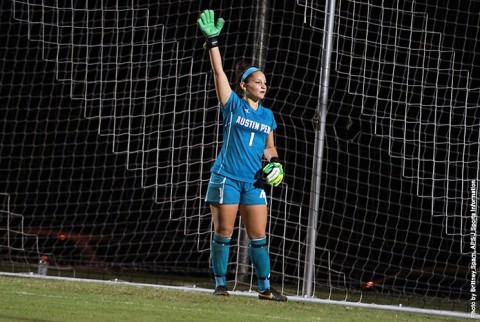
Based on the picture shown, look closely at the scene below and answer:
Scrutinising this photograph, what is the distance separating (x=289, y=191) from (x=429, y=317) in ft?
14.3

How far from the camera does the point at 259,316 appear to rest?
6.44 meters

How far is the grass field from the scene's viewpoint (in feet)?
20.2

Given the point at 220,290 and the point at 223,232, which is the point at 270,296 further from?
the point at 223,232

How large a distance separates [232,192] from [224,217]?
20cm

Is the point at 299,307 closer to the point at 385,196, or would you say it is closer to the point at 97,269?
the point at 385,196

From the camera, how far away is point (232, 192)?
722cm

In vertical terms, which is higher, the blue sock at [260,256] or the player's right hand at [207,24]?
the player's right hand at [207,24]

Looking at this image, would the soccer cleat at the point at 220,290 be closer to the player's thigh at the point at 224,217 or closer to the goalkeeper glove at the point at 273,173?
the player's thigh at the point at 224,217

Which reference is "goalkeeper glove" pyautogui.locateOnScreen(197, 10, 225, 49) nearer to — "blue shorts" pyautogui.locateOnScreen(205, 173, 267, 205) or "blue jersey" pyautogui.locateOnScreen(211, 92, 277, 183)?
"blue jersey" pyautogui.locateOnScreen(211, 92, 277, 183)

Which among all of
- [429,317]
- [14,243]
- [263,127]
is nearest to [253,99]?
[263,127]

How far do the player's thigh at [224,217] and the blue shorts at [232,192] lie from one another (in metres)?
0.04

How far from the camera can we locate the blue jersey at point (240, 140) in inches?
285

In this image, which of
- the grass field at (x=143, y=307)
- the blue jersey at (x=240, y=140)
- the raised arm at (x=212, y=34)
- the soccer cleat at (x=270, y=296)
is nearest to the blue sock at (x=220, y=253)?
the grass field at (x=143, y=307)

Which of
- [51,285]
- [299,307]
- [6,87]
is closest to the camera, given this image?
[299,307]
